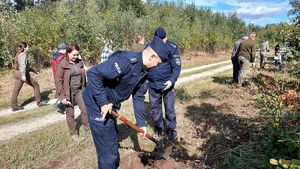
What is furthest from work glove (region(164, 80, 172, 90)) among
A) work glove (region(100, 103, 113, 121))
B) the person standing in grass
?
work glove (region(100, 103, 113, 121))

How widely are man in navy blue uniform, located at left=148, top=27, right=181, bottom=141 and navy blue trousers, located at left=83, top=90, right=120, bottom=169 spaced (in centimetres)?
216

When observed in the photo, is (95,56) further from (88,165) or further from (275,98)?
(275,98)

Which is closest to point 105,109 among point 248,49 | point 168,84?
point 168,84

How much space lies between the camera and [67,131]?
7688mm

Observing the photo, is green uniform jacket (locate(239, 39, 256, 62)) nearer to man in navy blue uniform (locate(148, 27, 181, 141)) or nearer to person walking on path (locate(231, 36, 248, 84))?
person walking on path (locate(231, 36, 248, 84))

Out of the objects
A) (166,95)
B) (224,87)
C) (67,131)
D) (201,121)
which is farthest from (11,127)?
(224,87)

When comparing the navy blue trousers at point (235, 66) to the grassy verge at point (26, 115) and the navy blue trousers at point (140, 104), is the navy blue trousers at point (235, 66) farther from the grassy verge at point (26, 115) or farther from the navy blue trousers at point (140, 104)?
the navy blue trousers at point (140, 104)

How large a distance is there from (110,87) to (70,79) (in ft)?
9.48

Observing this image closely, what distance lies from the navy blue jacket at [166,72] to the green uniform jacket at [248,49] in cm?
663

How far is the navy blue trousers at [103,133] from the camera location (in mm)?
4230

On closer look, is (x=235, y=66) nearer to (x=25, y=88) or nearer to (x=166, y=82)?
(x=166, y=82)

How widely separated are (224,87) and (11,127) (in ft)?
27.1

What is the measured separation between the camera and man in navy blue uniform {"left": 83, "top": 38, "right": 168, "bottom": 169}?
387 cm

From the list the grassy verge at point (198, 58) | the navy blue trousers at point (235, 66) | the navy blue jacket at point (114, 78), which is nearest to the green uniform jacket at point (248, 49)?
the navy blue trousers at point (235, 66)
